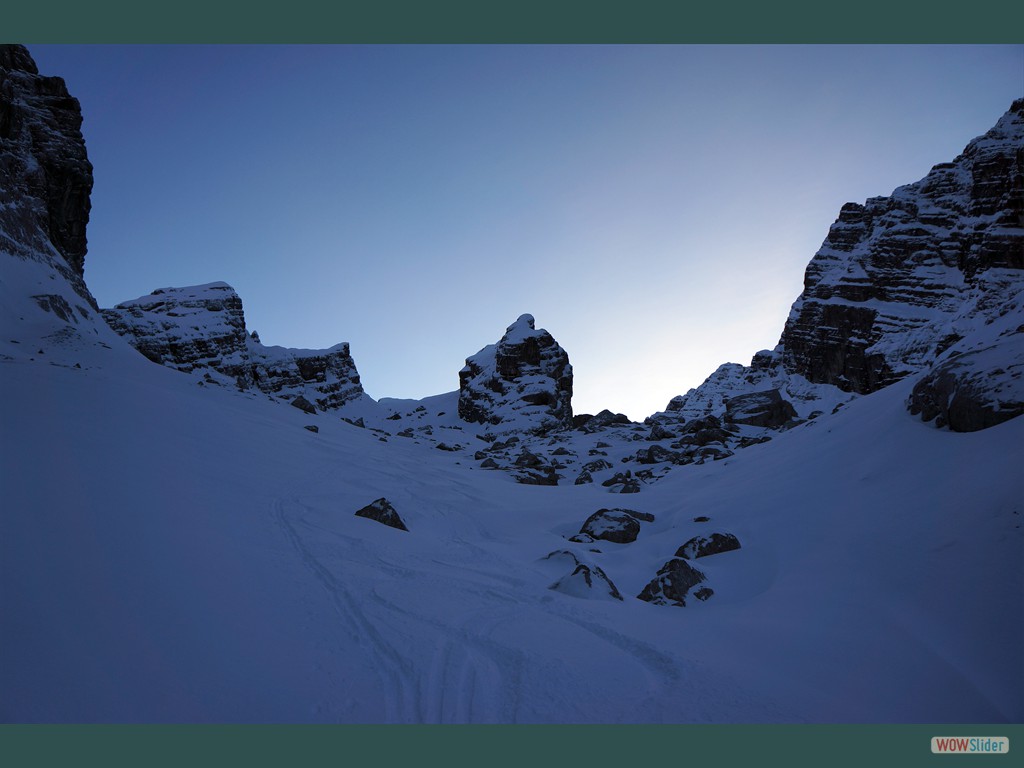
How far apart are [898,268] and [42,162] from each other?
91.1 metres

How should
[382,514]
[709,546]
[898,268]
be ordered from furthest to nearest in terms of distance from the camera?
[898,268]
[382,514]
[709,546]

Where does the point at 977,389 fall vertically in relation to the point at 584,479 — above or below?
below

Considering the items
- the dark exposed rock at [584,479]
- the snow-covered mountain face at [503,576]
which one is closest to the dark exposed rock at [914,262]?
the dark exposed rock at [584,479]

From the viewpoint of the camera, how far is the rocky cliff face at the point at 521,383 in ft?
209

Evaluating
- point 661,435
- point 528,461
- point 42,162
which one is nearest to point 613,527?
point 528,461

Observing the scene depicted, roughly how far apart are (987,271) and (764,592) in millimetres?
67890

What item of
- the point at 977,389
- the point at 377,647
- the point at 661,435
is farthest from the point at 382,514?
the point at 661,435

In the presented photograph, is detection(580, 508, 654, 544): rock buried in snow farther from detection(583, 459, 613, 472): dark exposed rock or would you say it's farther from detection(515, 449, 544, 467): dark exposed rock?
detection(515, 449, 544, 467): dark exposed rock

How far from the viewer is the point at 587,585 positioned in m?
6.23

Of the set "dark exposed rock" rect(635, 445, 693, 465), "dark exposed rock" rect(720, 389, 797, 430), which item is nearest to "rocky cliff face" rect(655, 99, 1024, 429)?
"dark exposed rock" rect(720, 389, 797, 430)

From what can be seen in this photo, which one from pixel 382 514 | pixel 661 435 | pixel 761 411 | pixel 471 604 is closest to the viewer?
pixel 471 604

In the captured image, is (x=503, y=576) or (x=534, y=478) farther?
(x=534, y=478)

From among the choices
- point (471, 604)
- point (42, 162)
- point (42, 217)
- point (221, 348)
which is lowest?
point (471, 604)

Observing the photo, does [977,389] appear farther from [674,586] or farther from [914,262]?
[914,262]
